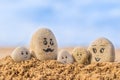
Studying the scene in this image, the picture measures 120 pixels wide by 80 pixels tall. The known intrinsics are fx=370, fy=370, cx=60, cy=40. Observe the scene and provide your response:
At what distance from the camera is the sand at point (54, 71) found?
8609 millimetres

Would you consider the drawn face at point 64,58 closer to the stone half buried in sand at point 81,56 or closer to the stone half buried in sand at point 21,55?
the stone half buried in sand at point 81,56

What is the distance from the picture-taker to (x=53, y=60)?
10.1 metres

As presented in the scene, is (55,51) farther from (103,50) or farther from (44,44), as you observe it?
(103,50)

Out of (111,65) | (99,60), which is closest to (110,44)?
(99,60)

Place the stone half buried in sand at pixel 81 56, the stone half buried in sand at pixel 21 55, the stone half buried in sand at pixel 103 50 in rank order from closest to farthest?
1. the stone half buried in sand at pixel 21 55
2. the stone half buried in sand at pixel 103 50
3. the stone half buried in sand at pixel 81 56

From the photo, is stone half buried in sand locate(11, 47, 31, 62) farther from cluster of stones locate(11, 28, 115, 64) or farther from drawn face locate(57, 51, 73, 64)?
drawn face locate(57, 51, 73, 64)

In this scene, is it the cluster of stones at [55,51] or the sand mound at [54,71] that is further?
the cluster of stones at [55,51]

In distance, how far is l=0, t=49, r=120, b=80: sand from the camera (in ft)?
28.2

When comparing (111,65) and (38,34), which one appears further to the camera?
(38,34)

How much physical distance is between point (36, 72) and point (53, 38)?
5.45ft

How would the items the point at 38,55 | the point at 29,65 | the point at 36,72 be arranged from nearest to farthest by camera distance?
1. the point at 36,72
2. the point at 29,65
3. the point at 38,55

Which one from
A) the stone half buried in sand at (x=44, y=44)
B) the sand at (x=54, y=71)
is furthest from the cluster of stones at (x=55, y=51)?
the sand at (x=54, y=71)

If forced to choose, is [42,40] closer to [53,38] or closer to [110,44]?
[53,38]

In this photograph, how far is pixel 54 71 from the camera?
913 cm
